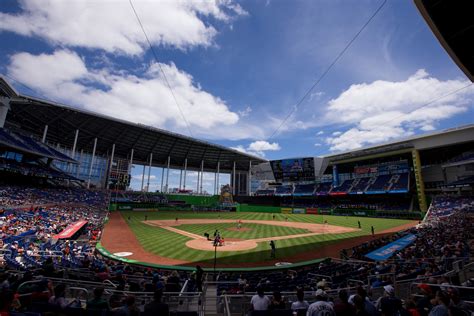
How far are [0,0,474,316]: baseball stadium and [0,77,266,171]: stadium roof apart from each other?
504mm

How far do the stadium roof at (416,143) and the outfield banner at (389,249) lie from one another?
1733 inches

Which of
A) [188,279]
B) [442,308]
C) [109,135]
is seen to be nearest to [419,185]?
[188,279]

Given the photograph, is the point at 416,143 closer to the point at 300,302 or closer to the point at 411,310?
the point at 411,310

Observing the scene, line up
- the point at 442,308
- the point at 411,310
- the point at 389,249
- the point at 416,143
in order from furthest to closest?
the point at 416,143
the point at 389,249
the point at 411,310
the point at 442,308

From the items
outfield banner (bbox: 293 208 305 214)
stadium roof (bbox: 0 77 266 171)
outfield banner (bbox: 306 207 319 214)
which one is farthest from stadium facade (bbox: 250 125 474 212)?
stadium roof (bbox: 0 77 266 171)

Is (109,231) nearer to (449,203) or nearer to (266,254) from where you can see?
(266,254)

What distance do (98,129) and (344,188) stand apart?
7469cm

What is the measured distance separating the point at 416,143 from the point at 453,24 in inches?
2325

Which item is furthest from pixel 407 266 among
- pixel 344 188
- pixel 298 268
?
pixel 344 188

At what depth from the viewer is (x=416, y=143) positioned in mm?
59219

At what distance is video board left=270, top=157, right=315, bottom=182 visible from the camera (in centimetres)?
4662

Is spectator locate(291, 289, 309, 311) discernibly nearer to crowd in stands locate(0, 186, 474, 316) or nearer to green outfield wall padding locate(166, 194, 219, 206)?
crowd in stands locate(0, 186, 474, 316)

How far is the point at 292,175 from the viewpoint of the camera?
48.4 m

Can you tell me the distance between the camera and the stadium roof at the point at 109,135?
51.5 metres
